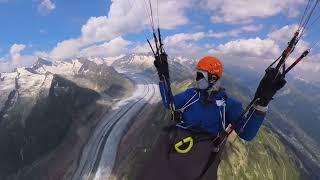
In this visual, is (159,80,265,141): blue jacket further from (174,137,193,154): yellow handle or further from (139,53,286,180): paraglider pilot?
(174,137,193,154): yellow handle

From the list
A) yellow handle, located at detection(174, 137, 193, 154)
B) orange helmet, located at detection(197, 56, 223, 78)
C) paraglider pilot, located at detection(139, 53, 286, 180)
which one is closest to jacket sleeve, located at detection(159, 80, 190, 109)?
paraglider pilot, located at detection(139, 53, 286, 180)

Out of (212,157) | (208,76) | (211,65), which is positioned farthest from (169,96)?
(212,157)

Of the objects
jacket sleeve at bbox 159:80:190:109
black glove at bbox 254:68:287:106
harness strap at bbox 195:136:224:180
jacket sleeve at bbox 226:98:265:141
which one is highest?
black glove at bbox 254:68:287:106

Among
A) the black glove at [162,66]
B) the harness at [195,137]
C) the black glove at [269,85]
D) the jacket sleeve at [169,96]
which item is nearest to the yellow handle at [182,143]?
the harness at [195,137]

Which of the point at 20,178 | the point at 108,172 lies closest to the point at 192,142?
the point at 108,172

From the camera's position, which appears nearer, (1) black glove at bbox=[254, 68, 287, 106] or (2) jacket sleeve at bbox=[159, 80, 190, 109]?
(1) black glove at bbox=[254, 68, 287, 106]

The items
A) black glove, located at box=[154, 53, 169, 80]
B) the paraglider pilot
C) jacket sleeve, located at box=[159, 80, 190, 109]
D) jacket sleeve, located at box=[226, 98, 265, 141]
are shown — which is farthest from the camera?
black glove, located at box=[154, 53, 169, 80]

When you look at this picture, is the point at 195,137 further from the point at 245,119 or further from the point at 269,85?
the point at 269,85
